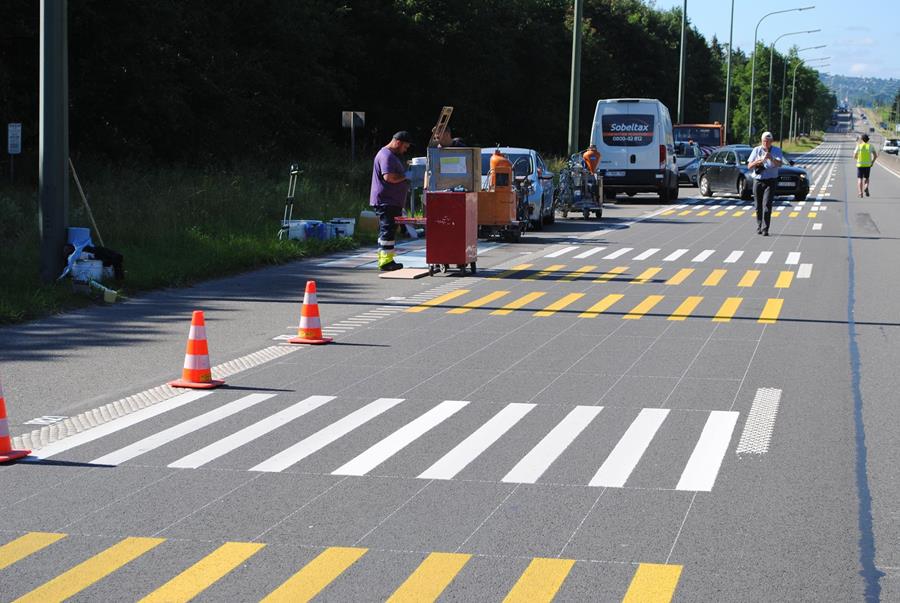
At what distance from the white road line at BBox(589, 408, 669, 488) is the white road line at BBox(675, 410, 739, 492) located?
29cm

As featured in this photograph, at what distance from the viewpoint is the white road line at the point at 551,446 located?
7.21 meters

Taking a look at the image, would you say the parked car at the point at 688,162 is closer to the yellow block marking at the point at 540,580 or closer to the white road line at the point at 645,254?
the white road line at the point at 645,254

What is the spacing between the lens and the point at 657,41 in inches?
3848

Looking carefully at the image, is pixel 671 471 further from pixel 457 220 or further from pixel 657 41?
pixel 657 41

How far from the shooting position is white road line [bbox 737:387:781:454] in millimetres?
7902

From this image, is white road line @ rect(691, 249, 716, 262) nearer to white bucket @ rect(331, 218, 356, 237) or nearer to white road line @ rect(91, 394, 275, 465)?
white bucket @ rect(331, 218, 356, 237)

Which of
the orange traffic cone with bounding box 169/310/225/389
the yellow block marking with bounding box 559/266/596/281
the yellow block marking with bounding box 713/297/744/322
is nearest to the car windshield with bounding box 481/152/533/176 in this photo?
the yellow block marking with bounding box 559/266/596/281

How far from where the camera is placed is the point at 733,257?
68.0 feet

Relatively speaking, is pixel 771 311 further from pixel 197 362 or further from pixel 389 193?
pixel 197 362

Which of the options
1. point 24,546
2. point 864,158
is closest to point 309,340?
point 24,546

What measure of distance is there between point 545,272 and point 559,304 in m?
3.64

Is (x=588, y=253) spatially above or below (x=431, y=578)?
above

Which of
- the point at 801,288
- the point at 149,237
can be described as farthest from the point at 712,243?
the point at 149,237

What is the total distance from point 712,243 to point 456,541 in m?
18.1
